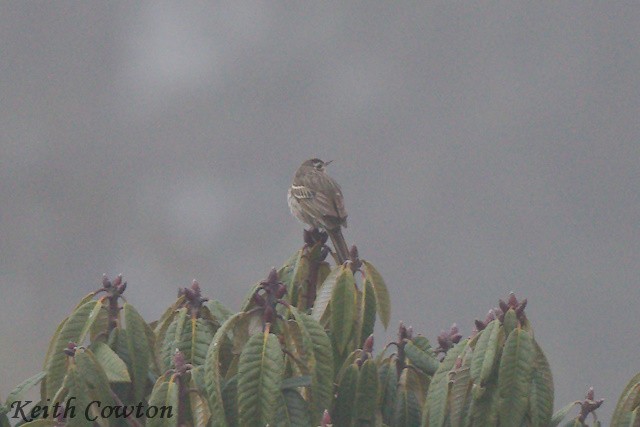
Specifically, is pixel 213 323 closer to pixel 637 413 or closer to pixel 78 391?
pixel 78 391

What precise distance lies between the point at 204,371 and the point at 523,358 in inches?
47.7

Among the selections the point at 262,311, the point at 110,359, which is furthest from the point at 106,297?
the point at 262,311

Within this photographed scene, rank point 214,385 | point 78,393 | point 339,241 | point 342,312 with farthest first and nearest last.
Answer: point 339,241 < point 342,312 < point 78,393 < point 214,385

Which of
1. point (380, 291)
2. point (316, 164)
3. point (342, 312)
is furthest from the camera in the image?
point (316, 164)

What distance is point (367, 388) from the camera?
4855mm

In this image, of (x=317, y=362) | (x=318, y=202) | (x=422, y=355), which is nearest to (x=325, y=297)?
(x=422, y=355)

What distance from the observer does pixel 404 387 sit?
200 inches

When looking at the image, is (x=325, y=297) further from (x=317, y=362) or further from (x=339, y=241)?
(x=339, y=241)

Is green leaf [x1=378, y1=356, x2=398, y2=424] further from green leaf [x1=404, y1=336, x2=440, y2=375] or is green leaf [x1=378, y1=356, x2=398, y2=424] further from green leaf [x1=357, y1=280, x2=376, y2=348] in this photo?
green leaf [x1=357, y1=280, x2=376, y2=348]

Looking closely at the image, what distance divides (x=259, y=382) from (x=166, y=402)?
358mm

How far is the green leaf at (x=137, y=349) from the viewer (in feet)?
15.7

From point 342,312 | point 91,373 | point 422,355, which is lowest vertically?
point 91,373

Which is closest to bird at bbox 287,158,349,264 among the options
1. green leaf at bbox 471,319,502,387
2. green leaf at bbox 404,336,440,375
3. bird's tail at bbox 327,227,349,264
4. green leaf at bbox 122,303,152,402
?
bird's tail at bbox 327,227,349,264

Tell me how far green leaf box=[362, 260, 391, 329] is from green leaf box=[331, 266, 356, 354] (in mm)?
193
